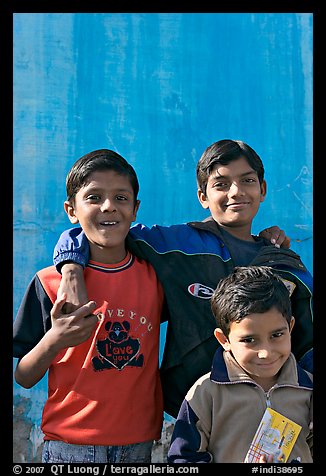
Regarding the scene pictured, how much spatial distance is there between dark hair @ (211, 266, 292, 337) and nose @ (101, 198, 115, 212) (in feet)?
1.61

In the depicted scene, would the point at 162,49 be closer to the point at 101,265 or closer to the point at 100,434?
the point at 101,265

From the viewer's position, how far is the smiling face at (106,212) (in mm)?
2523

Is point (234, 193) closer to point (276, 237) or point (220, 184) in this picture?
point (220, 184)

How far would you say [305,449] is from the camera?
235cm

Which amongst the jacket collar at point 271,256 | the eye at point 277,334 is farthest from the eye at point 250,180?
the eye at point 277,334

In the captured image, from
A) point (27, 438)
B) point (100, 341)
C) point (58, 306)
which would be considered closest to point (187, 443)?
point (100, 341)

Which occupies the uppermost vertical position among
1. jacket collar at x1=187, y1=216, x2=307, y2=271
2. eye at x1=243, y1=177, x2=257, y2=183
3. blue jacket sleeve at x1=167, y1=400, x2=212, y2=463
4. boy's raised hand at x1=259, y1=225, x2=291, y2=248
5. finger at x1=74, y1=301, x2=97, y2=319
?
eye at x1=243, y1=177, x2=257, y2=183

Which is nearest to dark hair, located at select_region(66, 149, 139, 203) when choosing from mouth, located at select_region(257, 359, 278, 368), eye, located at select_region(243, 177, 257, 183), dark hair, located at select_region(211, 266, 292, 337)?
eye, located at select_region(243, 177, 257, 183)

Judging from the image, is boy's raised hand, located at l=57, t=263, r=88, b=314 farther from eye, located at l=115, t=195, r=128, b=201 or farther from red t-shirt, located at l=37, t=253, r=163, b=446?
eye, located at l=115, t=195, r=128, b=201

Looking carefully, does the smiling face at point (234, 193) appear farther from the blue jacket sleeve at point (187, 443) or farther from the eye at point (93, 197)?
the blue jacket sleeve at point (187, 443)

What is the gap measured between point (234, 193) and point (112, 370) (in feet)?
2.67

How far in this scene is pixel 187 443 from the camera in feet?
7.40

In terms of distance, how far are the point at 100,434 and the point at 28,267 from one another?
3.87 feet

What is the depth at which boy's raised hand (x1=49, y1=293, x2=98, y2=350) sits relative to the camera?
2.36 metres
